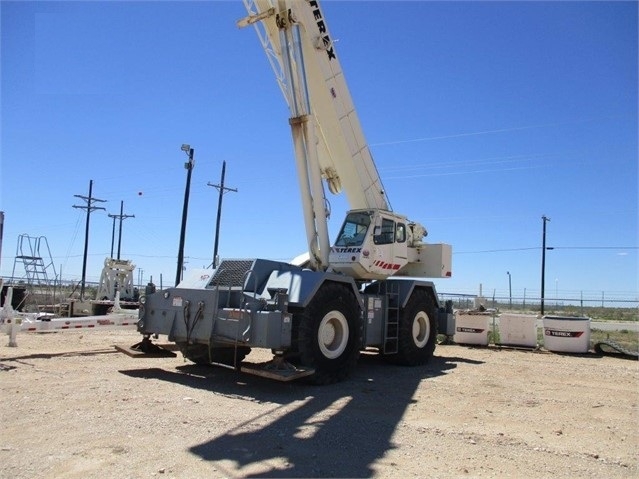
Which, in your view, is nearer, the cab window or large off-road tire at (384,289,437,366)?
the cab window

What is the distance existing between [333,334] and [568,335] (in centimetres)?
803

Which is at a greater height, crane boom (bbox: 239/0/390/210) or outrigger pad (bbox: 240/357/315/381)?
crane boom (bbox: 239/0/390/210)

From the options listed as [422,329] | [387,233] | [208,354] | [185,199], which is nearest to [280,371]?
[208,354]

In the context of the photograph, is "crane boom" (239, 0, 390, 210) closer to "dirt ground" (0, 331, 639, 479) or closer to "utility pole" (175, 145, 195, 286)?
"dirt ground" (0, 331, 639, 479)

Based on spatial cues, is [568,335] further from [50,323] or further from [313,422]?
[50,323]

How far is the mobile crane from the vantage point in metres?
8.69

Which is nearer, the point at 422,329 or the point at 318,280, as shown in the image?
the point at 318,280

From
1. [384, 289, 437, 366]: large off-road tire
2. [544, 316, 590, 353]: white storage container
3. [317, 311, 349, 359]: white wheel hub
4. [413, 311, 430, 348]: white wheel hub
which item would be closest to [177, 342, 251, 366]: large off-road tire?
[317, 311, 349, 359]: white wheel hub

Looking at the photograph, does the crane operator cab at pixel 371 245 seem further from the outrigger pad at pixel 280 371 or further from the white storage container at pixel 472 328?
the white storage container at pixel 472 328

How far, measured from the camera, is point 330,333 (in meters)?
9.45

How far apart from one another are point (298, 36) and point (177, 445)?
778cm

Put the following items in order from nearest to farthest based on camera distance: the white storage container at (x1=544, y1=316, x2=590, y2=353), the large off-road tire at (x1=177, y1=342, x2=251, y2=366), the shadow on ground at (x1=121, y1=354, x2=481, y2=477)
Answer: the shadow on ground at (x1=121, y1=354, x2=481, y2=477) < the large off-road tire at (x1=177, y1=342, x2=251, y2=366) < the white storage container at (x1=544, y1=316, x2=590, y2=353)

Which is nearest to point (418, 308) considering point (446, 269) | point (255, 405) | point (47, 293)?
point (446, 269)

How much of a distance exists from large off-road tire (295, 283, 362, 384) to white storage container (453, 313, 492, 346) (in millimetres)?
7075
